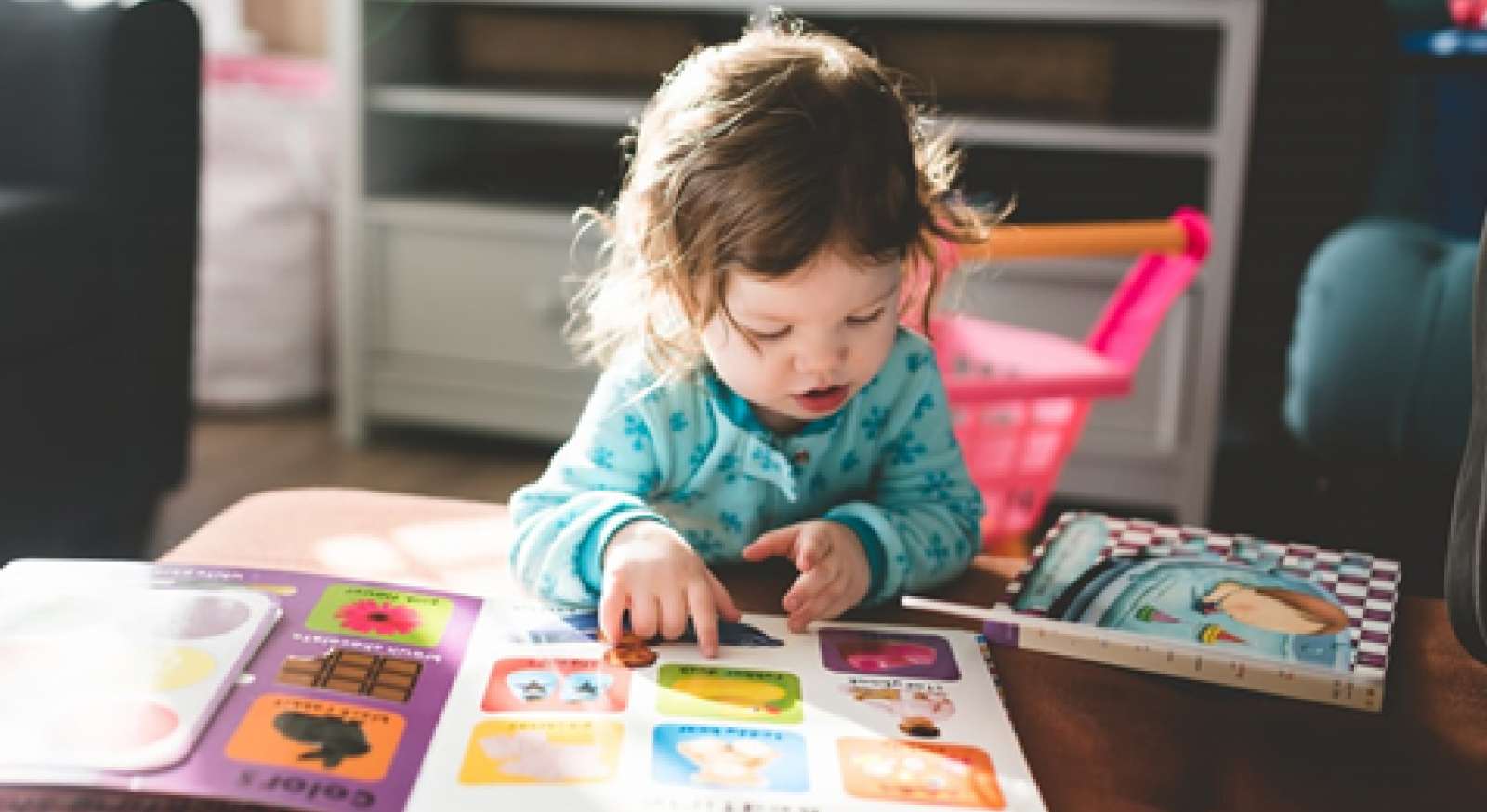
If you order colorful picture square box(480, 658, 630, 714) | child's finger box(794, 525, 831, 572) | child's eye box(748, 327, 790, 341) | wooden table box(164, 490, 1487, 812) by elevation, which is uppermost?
child's eye box(748, 327, 790, 341)

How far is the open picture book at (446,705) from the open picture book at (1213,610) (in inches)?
1.9

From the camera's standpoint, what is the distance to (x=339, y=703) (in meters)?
0.53

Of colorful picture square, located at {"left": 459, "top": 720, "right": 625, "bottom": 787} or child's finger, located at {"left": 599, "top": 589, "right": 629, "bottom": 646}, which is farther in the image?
child's finger, located at {"left": 599, "top": 589, "right": 629, "bottom": 646}

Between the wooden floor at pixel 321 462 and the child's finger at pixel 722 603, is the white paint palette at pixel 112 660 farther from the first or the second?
the wooden floor at pixel 321 462

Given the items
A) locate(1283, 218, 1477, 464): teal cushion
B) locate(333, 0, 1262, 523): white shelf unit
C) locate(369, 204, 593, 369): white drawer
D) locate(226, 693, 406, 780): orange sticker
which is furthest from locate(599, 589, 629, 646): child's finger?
locate(369, 204, 593, 369): white drawer

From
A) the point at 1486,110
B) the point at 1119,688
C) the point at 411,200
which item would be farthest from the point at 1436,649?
the point at 411,200

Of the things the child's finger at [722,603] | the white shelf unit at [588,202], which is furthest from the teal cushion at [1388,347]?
the child's finger at [722,603]

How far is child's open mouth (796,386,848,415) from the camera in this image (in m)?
0.72

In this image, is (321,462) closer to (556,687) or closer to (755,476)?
(755,476)

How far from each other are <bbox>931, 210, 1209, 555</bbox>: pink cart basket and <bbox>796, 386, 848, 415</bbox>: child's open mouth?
521 millimetres

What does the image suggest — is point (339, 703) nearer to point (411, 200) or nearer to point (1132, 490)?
point (1132, 490)

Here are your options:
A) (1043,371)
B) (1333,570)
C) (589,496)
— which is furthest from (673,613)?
(1043,371)

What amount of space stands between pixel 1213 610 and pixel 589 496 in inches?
11.7

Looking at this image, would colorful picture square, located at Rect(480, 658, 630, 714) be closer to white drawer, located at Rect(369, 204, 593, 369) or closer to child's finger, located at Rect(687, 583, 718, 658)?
child's finger, located at Rect(687, 583, 718, 658)
